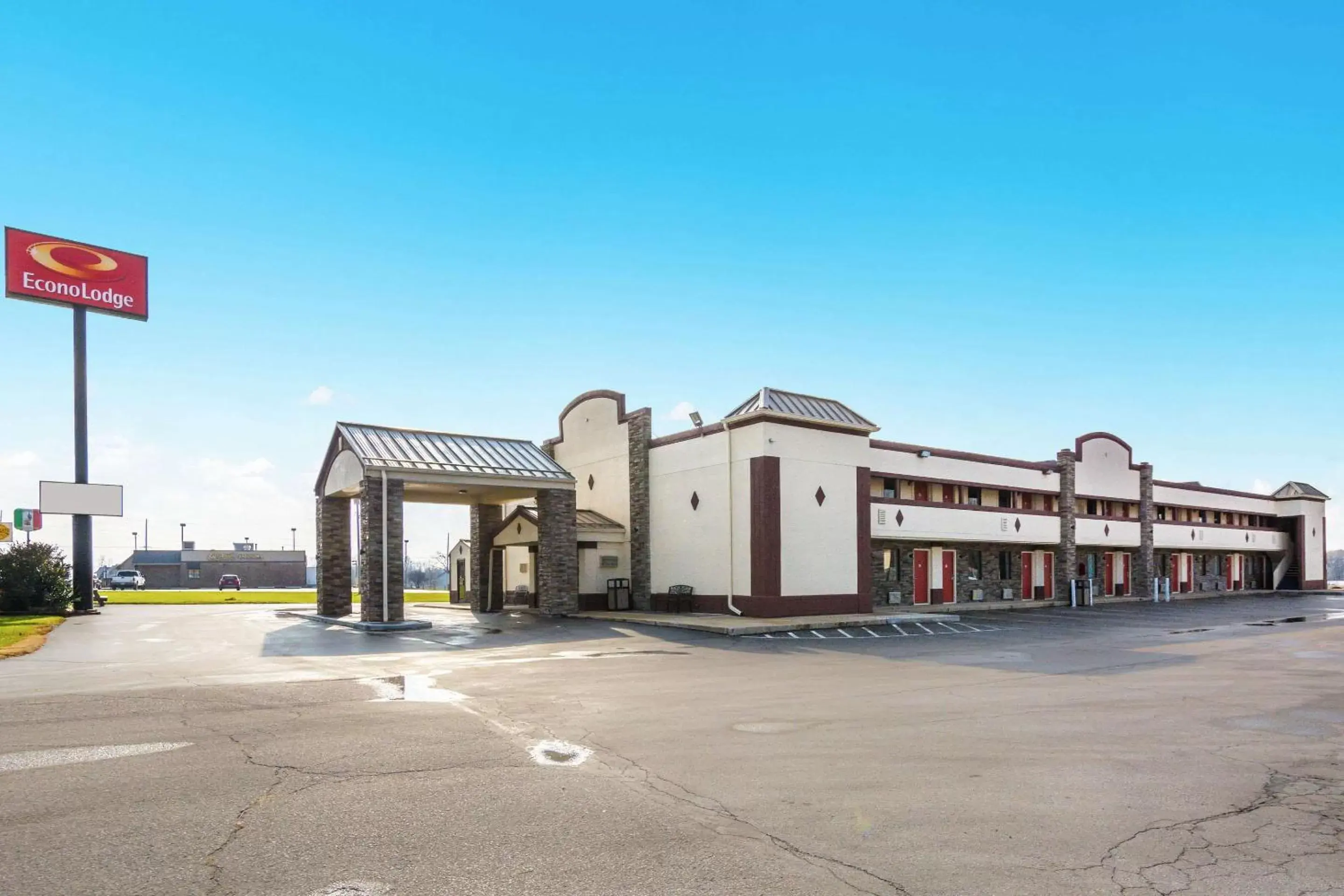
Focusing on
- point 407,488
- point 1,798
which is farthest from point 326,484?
point 1,798

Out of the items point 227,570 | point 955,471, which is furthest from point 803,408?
point 227,570

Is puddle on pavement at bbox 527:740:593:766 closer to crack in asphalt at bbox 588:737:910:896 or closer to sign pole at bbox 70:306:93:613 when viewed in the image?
crack in asphalt at bbox 588:737:910:896

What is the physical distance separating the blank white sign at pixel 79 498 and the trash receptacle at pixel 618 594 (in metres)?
20.2

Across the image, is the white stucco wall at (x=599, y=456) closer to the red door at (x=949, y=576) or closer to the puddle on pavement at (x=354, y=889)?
the red door at (x=949, y=576)

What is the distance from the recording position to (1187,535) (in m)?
50.1

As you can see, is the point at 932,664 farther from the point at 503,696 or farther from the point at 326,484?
the point at 326,484

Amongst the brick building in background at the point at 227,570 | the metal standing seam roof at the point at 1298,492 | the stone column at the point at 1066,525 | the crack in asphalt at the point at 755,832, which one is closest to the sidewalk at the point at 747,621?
the stone column at the point at 1066,525

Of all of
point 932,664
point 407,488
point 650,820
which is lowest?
point 932,664

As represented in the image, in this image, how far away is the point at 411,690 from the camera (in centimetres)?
1267

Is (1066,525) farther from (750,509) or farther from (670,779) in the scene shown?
(670,779)

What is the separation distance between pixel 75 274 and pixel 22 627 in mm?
15873

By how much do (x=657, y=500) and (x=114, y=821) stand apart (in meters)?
25.8

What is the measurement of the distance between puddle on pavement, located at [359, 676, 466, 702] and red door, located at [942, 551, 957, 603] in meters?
27.0

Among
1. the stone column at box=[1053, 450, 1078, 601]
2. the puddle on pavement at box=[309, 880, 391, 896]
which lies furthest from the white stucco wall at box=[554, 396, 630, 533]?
the puddle on pavement at box=[309, 880, 391, 896]
